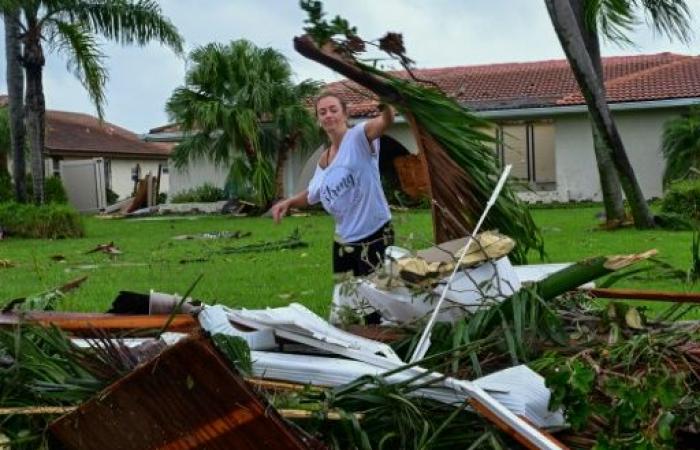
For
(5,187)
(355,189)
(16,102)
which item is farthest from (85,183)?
(355,189)

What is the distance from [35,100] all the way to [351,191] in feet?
52.1

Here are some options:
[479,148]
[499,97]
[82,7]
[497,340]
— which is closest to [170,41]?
[82,7]

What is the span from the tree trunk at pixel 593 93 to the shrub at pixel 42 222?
9.79 meters

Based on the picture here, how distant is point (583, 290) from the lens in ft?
11.6

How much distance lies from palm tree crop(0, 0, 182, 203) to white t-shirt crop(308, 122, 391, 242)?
14.6 m

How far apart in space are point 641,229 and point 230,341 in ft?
37.7

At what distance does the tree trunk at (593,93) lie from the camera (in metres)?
12.1

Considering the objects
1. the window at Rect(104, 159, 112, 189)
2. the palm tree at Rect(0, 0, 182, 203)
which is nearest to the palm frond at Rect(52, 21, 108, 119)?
the palm tree at Rect(0, 0, 182, 203)

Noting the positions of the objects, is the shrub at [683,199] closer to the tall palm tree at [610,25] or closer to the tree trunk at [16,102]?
the tall palm tree at [610,25]

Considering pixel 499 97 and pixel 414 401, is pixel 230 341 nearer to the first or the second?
pixel 414 401

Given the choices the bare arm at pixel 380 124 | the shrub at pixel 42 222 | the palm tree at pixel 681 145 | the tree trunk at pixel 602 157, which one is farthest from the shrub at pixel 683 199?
the bare arm at pixel 380 124

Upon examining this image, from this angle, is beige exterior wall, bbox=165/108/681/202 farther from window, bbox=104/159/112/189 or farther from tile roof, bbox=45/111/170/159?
window, bbox=104/159/112/189

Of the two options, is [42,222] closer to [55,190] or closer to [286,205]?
[55,190]

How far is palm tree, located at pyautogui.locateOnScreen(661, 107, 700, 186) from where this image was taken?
21661mm
